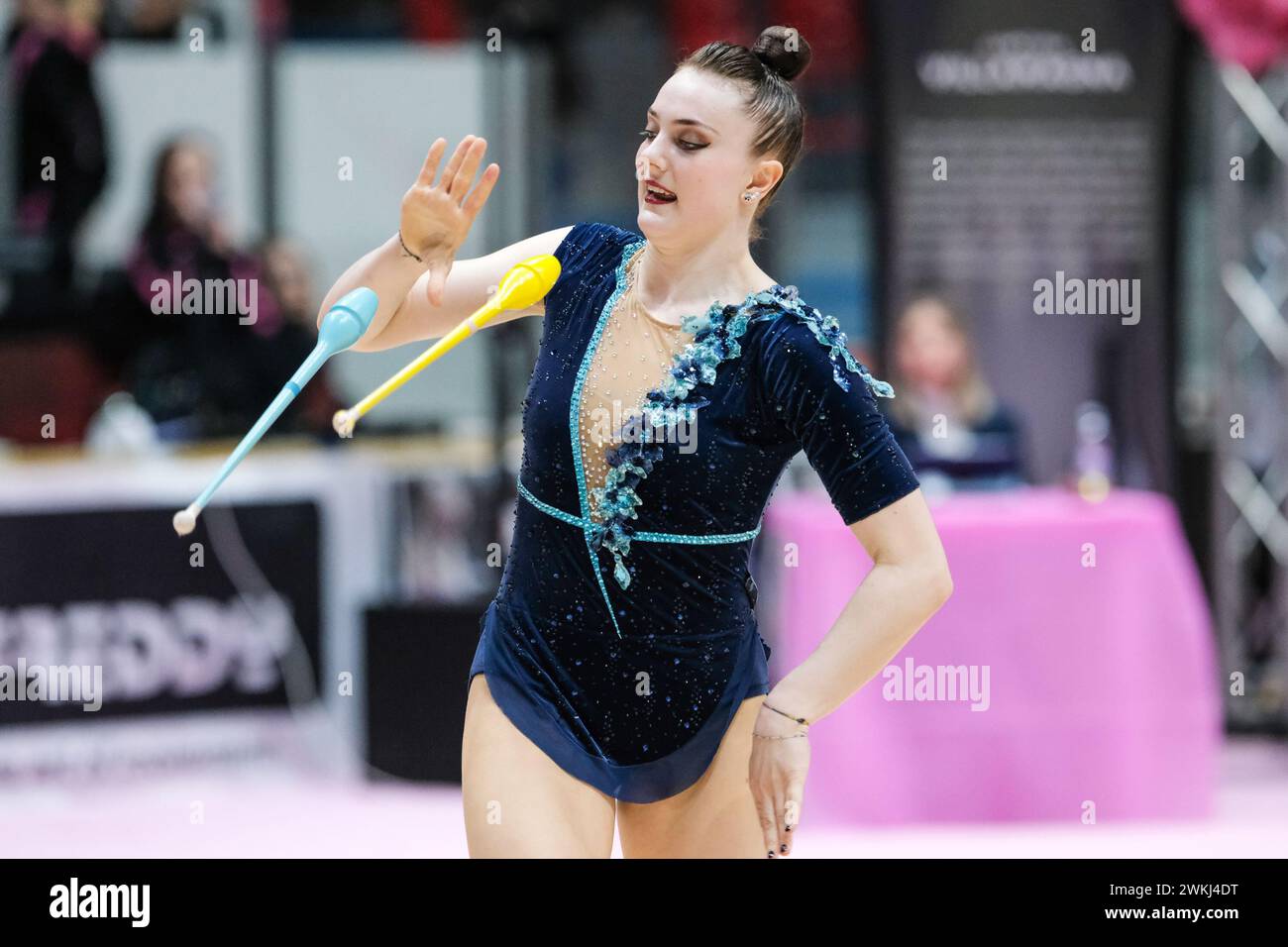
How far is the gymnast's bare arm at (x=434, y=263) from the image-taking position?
251cm

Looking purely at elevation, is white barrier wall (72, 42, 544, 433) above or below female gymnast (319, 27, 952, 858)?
above

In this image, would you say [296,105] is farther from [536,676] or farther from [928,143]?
[536,676]

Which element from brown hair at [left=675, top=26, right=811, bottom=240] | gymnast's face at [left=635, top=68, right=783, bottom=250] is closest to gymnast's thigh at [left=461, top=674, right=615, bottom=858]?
gymnast's face at [left=635, top=68, right=783, bottom=250]

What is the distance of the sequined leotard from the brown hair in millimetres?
225

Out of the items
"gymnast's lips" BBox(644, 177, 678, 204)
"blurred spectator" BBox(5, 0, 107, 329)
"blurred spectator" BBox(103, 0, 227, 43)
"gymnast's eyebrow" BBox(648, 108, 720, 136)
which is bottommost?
"gymnast's lips" BBox(644, 177, 678, 204)

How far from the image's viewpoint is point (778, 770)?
7.73 feet

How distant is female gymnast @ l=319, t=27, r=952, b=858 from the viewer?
2408mm

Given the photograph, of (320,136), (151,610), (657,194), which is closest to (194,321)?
(151,610)

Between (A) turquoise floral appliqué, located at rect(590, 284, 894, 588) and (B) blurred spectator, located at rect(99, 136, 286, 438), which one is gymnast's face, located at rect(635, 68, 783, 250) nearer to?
(A) turquoise floral appliqué, located at rect(590, 284, 894, 588)

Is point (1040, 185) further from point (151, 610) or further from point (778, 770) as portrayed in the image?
point (778, 770)

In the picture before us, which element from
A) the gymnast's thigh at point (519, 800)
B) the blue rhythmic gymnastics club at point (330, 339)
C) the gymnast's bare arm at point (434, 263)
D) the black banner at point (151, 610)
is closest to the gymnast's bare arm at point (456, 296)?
the gymnast's bare arm at point (434, 263)

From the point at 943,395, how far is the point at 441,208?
12.5 ft
